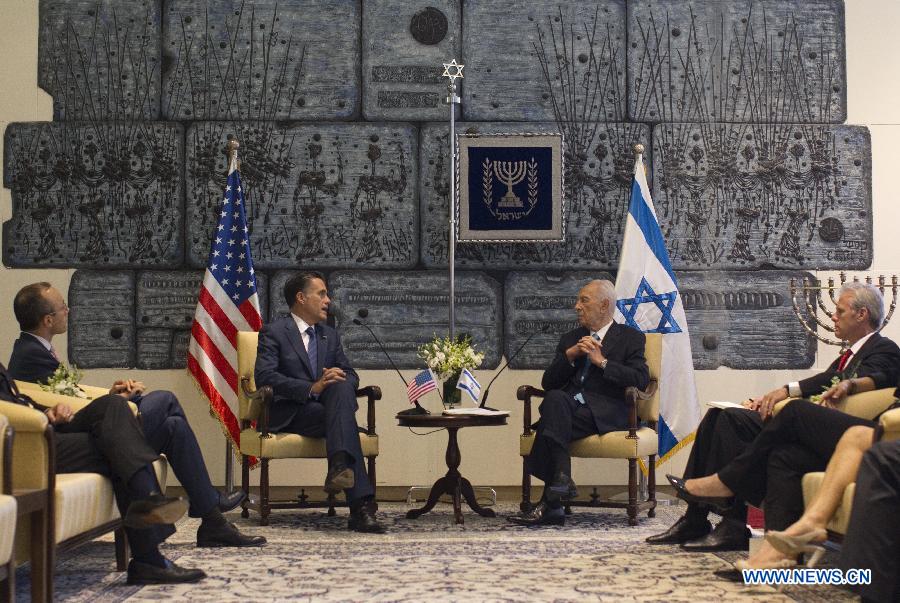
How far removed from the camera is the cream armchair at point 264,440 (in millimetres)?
5621

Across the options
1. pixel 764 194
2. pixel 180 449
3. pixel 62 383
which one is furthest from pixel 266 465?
pixel 764 194

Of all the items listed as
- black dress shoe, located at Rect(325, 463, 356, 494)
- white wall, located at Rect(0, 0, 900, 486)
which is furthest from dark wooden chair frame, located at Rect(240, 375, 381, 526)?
white wall, located at Rect(0, 0, 900, 486)

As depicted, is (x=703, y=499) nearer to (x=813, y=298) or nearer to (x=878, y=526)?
(x=878, y=526)

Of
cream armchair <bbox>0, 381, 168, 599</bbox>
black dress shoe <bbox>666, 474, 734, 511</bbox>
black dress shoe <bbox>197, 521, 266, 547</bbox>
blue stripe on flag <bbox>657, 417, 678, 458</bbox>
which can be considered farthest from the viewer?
blue stripe on flag <bbox>657, 417, 678, 458</bbox>

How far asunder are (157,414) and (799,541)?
266 centimetres

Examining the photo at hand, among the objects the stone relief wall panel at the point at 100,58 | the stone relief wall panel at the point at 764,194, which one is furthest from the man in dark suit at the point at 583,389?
the stone relief wall panel at the point at 100,58

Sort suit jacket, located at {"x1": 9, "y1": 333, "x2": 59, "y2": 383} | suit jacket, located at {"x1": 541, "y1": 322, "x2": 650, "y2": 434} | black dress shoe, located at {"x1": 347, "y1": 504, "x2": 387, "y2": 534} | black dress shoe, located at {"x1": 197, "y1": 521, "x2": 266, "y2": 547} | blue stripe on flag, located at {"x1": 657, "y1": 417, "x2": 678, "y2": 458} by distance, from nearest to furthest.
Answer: suit jacket, located at {"x1": 9, "y1": 333, "x2": 59, "y2": 383} → black dress shoe, located at {"x1": 197, "y1": 521, "x2": 266, "y2": 547} → black dress shoe, located at {"x1": 347, "y1": 504, "x2": 387, "y2": 534} → suit jacket, located at {"x1": 541, "y1": 322, "x2": 650, "y2": 434} → blue stripe on flag, located at {"x1": 657, "y1": 417, "x2": 678, "y2": 458}

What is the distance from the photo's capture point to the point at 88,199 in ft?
22.4

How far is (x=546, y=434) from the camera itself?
18.5 ft

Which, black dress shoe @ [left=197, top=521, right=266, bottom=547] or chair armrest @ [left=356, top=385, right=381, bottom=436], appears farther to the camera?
chair armrest @ [left=356, top=385, right=381, bottom=436]

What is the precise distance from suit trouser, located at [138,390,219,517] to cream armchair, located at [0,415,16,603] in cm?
129

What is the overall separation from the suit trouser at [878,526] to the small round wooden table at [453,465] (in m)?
2.56

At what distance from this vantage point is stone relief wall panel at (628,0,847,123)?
6930 millimetres

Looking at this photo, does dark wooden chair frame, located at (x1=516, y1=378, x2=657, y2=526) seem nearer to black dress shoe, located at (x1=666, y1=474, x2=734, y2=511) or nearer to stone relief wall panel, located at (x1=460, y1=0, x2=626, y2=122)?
black dress shoe, located at (x1=666, y1=474, x2=734, y2=511)
